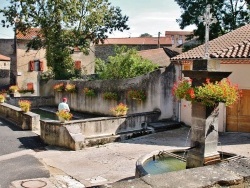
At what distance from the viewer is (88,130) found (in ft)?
46.4

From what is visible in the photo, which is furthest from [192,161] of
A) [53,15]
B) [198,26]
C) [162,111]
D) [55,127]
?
[53,15]

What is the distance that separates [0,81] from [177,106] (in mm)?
31372

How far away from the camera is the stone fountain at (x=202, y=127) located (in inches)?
282

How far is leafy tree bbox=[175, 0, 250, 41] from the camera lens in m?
26.8

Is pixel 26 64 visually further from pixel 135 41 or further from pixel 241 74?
pixel 241 74

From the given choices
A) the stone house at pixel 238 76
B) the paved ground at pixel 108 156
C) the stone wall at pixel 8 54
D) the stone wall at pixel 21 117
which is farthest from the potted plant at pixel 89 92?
the stone wall at pixel 8 54

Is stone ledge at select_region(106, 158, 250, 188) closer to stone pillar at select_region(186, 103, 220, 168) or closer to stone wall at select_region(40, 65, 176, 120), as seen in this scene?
stone pillar at select_region(186, 103, 220, 168)

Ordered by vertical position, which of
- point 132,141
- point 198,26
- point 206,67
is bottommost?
point 132,141

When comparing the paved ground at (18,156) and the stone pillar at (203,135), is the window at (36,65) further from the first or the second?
the stone pillar at (203,135)

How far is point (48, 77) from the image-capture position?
29.8 meters

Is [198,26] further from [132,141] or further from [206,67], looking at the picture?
[206,67]

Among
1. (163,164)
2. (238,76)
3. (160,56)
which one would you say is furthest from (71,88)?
(163,164)

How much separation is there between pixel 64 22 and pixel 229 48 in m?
17.5

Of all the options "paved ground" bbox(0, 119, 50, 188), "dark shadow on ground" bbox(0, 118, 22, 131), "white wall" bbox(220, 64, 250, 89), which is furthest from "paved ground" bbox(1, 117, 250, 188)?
"dark shadow on ground" bbox(0, 118, 22, 131)
